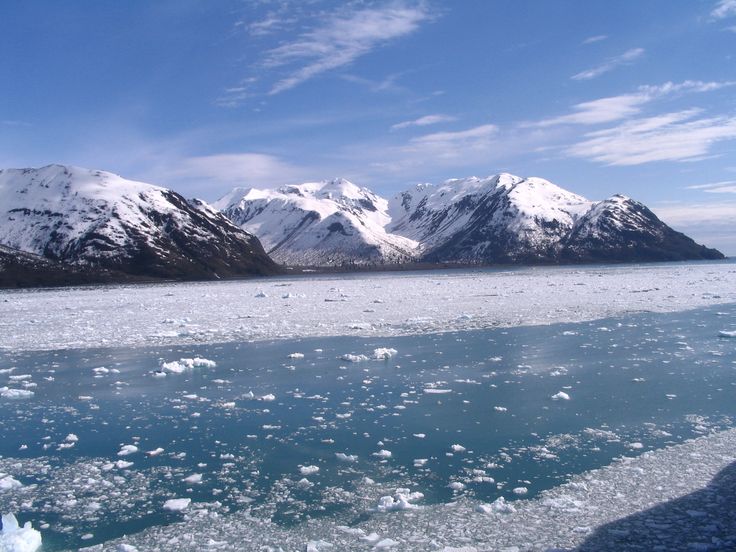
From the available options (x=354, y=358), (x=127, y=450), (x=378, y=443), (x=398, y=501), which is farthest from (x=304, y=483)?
(x=354, y=358)

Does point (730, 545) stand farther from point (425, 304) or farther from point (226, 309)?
point (226, 309)

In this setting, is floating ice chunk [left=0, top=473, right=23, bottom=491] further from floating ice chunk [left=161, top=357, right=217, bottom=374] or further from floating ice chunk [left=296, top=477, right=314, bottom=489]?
floating ice chunk [left=161, top=357, right=217, bottom=374]

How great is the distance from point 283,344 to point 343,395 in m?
9.49

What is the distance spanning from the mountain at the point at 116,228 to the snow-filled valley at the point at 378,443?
132316mm

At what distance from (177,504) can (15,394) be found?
31.7 feet

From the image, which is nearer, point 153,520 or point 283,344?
point 153,520

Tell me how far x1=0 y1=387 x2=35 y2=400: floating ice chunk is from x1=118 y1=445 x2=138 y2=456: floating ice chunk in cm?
622

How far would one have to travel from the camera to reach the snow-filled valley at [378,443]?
8.10 m

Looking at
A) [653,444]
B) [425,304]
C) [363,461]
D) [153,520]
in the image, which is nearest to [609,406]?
[653,444]

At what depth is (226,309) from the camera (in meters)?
40.5

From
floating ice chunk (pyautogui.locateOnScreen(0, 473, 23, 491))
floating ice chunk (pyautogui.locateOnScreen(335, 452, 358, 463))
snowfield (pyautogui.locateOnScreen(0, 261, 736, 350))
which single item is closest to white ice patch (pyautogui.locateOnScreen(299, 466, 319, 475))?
floating ice chunk (pyautogui.locateOnScreen(335, 452, 358, 463))

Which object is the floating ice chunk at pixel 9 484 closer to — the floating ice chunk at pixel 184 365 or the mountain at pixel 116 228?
the floating ice chunk at pixel 184 365

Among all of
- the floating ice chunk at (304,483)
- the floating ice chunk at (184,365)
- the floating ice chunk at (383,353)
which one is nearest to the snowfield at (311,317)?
the floating ice chunk at (383,353)

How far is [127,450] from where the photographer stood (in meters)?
11.3
